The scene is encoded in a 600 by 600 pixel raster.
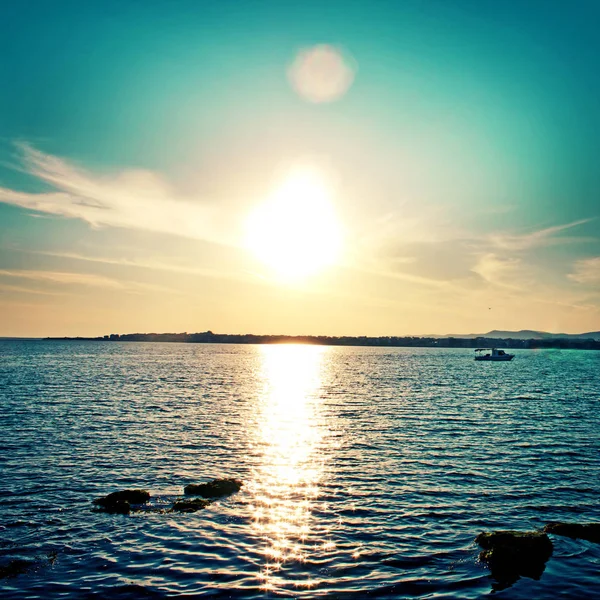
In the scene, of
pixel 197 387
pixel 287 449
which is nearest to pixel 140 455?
pixel 287 449

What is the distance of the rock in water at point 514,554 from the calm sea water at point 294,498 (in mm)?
475

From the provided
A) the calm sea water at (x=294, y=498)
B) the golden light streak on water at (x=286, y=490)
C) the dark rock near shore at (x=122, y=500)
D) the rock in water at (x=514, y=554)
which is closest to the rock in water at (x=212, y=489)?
the calm sea water at (x=294, y=498)

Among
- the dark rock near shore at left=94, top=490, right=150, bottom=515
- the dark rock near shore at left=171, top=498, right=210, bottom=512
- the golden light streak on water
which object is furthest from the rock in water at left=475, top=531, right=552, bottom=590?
the dark rock near shore at left=94, top=490, right=150, bottom=515

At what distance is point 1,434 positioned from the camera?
157 feet

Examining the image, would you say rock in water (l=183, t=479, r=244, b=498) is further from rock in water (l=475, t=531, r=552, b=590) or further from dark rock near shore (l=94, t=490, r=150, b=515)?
rock in water (l=475, t=531, r=552, b=590)

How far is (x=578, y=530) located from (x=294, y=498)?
14.8 meters

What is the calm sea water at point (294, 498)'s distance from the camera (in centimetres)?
1961

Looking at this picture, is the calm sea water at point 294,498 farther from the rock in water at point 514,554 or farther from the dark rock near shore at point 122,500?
the dark rock near shore at point 122,500

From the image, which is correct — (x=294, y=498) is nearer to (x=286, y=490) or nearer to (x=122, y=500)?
(x=286, y=490)

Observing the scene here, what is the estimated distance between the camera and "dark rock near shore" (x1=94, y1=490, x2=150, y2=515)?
89.1 feet

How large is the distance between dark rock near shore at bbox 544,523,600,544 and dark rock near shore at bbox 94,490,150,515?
845 inches

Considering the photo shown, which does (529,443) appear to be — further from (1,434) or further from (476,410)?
(1,434)

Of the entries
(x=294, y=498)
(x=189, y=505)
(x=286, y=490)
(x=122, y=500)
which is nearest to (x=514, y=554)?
(x=294, y=498)

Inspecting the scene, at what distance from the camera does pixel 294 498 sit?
2977cm
